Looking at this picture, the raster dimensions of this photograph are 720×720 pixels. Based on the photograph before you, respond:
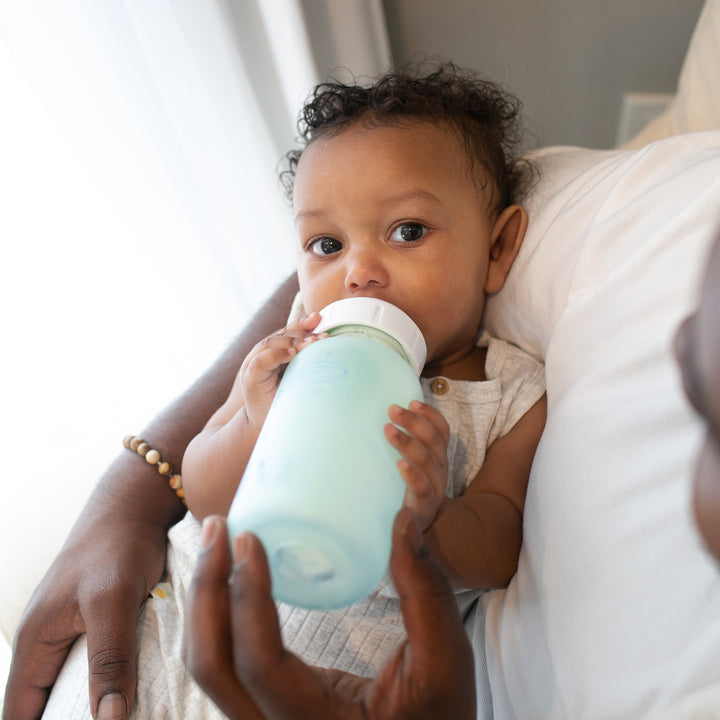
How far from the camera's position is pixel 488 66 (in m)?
1.88

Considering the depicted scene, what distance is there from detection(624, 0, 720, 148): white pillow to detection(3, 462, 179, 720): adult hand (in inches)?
51.3

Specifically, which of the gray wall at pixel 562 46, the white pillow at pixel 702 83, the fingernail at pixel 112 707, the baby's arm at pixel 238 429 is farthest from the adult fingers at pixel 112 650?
the gray wall at pixel 562 46

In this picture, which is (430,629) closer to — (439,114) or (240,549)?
(240,549)

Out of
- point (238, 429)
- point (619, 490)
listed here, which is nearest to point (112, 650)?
point (238, 429)

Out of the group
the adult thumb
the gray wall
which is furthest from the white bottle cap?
the gray wall

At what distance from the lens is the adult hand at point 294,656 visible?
469mm

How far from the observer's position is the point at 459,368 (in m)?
1.09

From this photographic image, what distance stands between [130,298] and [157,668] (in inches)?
34.6

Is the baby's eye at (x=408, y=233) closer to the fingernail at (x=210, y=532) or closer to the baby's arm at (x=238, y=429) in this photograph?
the baby's arm at (x=238, y=429)

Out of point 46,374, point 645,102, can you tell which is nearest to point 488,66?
point 645,102

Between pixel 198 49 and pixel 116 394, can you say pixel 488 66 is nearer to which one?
pixel 198 49

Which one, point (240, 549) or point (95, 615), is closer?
point (240, 549)

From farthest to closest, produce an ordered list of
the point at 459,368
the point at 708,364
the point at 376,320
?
the point at 459,368, the point at 376,320, the point at 708,364

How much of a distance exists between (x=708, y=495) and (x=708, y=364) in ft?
0.38
